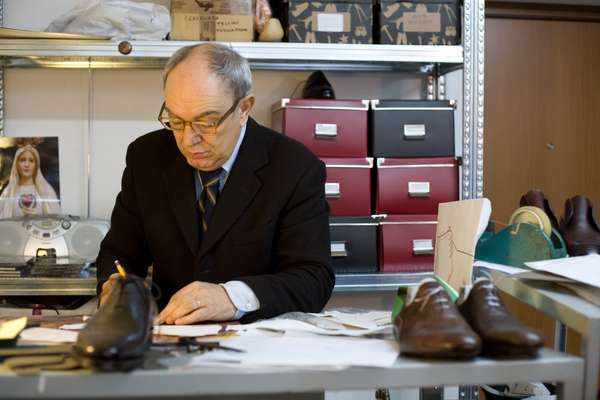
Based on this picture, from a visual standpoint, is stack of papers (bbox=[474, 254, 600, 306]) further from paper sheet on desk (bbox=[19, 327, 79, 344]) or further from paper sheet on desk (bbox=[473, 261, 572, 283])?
paper sheet on desk (bbox=[19, 327, 79, 344])

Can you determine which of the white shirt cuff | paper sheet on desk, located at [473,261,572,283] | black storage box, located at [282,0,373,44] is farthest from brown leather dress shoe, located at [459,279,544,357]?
black storage box, located at [282,0,373,44]

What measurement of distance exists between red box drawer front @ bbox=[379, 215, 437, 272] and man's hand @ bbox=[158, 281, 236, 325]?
1.09 m

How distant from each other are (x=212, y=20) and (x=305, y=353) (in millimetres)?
1569

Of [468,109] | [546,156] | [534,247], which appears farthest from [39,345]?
[546,156]

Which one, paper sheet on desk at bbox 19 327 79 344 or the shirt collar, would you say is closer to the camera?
paper sheet on desk at bbox 19 327 79 344

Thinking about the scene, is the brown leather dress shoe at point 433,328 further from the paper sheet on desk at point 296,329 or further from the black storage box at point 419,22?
the black storage box at point 419,22

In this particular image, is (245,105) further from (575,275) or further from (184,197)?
(575,275)

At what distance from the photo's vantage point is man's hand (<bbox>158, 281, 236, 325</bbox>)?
3.97 ft

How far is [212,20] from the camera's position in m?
2.26

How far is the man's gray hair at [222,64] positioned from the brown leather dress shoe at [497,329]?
2.50ft

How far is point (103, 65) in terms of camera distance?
8.29 ft

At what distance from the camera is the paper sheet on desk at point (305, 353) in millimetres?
849

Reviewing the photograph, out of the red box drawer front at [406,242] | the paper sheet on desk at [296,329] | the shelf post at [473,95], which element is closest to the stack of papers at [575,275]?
the paper sheet on desk at [296,329]

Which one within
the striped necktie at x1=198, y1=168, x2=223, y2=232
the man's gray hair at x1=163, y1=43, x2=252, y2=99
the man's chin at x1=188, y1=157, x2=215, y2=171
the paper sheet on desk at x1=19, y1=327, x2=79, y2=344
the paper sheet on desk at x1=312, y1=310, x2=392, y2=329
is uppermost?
the man's gray hair at x1=163, y1=43, x2=252, y2=99
